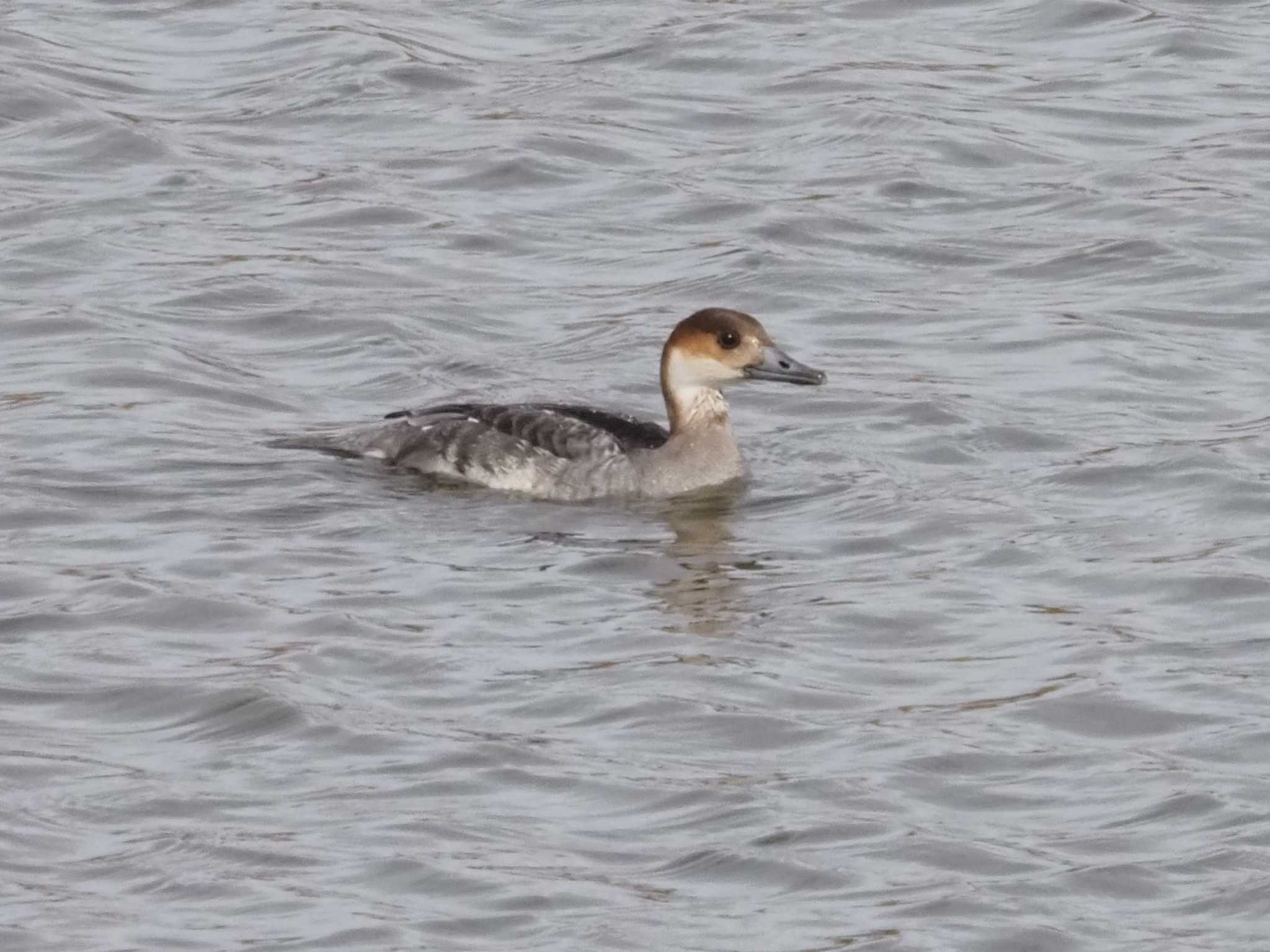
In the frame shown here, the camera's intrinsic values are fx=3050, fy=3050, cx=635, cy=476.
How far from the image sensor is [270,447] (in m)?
14.2

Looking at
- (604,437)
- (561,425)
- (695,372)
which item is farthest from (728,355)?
(561,425)

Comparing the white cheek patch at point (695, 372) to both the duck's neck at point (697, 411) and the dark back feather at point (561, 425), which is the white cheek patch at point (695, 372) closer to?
the duck's neck at point (697, 411)

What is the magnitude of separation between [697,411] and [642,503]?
0.55m

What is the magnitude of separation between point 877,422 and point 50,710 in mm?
5369

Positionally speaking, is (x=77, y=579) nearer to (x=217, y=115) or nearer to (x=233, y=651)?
(x=233, y=651)

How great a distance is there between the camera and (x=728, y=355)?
14.4 metres

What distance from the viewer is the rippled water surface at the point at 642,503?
9.29 metres

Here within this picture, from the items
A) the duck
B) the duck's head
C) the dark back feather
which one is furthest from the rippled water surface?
the duck's head

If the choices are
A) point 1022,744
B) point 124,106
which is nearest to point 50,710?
point 1022,744

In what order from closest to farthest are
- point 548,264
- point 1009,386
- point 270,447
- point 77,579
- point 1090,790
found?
point 1090,790
point 77,579
point 270,447
point 1009,386
point 548,264

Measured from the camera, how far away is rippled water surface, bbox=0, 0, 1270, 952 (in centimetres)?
929

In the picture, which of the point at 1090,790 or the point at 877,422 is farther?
the point at 877,422

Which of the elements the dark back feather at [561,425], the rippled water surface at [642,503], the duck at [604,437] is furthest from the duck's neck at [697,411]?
the rippled water surface at [642,503]

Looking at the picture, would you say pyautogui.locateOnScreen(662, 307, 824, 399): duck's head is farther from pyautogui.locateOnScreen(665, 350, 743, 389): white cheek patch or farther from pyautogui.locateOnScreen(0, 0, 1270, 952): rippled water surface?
pyautogui.locateOnScreen(0, 0, 1270, 952): rippled water surface
